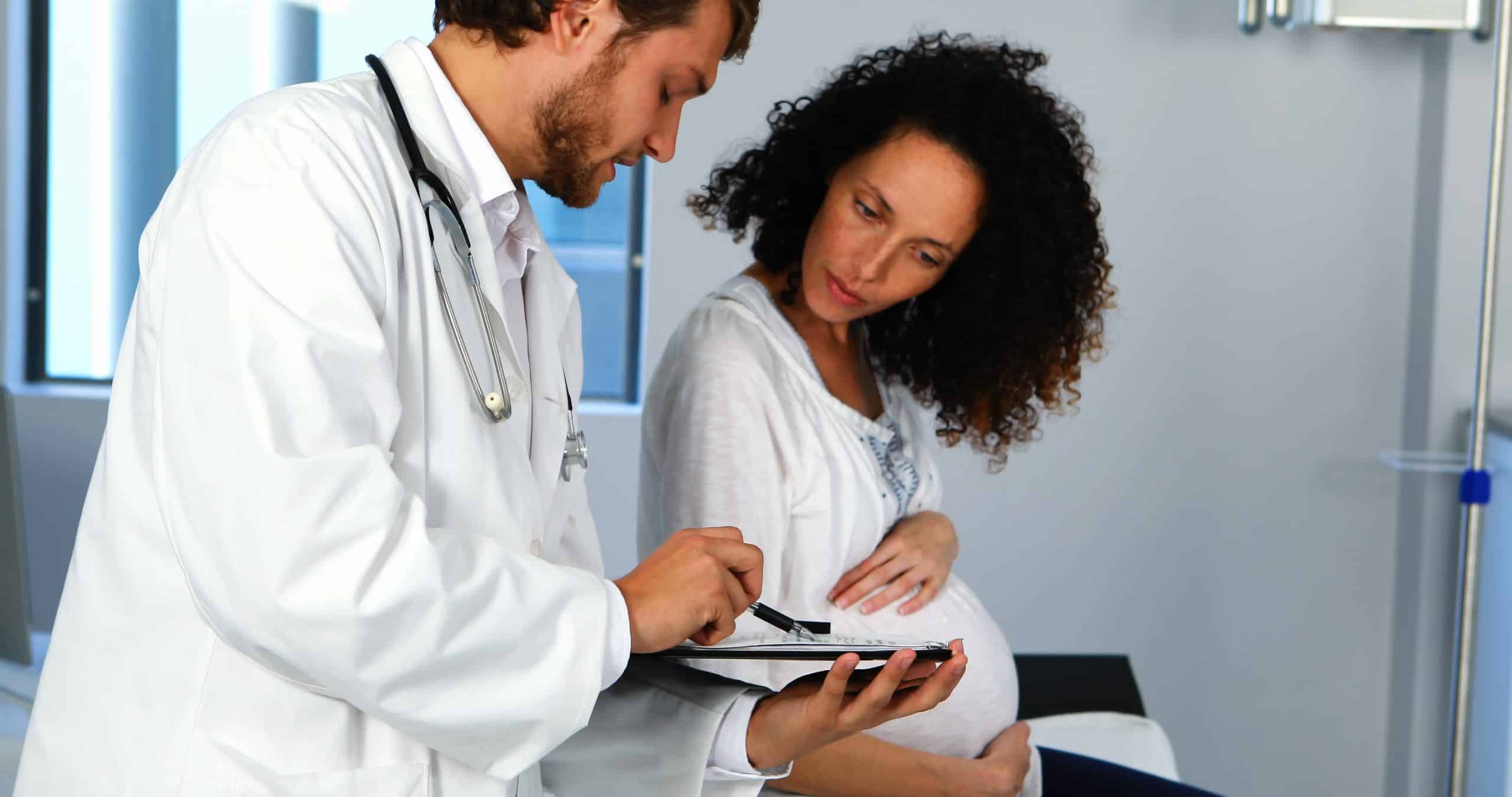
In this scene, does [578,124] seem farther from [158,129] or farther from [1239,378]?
[158,129]

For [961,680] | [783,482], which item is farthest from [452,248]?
[961,680]

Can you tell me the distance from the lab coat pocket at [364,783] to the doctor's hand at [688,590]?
0.17 meters

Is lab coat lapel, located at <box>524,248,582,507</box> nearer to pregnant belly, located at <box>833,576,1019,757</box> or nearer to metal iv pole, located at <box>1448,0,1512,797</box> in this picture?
pregnant belly, located at <box>833,576,1019,757</box>

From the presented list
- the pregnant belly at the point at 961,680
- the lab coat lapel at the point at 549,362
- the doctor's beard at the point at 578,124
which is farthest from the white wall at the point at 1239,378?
the doctor's beard at the point at 578,124

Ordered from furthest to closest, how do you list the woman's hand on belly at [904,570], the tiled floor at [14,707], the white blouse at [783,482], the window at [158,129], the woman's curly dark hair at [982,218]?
the window at [158,129]
the tiled floor at [14,707]
the woman's curly dark hair at [982,218]
the woman's hand on belly at [904,570]
the white blouse at [783,482]

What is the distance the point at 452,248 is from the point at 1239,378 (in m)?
2.15

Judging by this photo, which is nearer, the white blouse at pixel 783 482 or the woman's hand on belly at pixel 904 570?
the white blouse at pixel 783 482

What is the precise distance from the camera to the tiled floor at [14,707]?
1808mm

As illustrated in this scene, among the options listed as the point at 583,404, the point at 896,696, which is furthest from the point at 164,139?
the point at 896,696

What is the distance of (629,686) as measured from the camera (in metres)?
1.15

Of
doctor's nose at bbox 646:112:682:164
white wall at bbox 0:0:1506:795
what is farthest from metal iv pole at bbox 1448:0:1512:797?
doctor's nose at bbox 646:112:682:164

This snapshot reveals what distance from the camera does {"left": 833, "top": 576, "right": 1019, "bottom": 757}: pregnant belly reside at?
4.64ft

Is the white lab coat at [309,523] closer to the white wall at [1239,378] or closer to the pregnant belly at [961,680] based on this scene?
the pregnant belly at [961,680]

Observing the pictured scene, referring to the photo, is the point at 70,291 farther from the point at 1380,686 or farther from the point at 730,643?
the point at 1380,686
